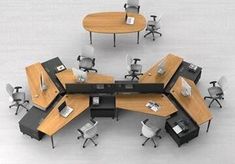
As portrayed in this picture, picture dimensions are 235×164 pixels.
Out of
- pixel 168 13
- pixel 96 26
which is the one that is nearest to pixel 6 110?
pixel 96 26

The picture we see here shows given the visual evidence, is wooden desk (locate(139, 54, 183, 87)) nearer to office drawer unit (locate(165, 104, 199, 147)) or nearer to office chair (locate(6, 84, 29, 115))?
office drawer unit (locate(165, 104, 199, 147))

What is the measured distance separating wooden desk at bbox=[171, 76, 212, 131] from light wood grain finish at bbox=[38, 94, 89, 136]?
2287mm

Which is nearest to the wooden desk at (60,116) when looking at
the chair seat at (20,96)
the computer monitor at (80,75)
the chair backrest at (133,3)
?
the computer monitor at (80,75)

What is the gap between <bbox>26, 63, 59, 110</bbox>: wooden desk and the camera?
9.41 m

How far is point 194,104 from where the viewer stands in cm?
937

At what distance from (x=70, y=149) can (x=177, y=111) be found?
107 inches

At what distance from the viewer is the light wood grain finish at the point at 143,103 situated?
9.19 metres

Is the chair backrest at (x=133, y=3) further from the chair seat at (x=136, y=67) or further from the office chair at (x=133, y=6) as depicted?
the chair seat at (x=136, y=67)

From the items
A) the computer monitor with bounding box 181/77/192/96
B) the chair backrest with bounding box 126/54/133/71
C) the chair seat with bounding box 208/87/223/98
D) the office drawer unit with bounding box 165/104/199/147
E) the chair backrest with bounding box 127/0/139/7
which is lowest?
the office drawer unit with bounding box 165/104/199/147

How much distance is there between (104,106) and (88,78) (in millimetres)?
964

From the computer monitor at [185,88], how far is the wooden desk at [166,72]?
51cm

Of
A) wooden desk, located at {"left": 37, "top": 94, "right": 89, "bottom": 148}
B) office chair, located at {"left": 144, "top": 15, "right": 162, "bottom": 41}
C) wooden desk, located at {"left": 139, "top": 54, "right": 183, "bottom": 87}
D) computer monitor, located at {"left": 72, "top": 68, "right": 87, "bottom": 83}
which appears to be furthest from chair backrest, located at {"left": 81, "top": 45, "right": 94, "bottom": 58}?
office chair, located at {"left": 144, "top": 15, "right": 162, "bottom": 41}

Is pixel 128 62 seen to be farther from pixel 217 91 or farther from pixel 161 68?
pixel 217 91

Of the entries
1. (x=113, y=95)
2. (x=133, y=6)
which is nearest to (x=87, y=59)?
(x=113, y=95)
